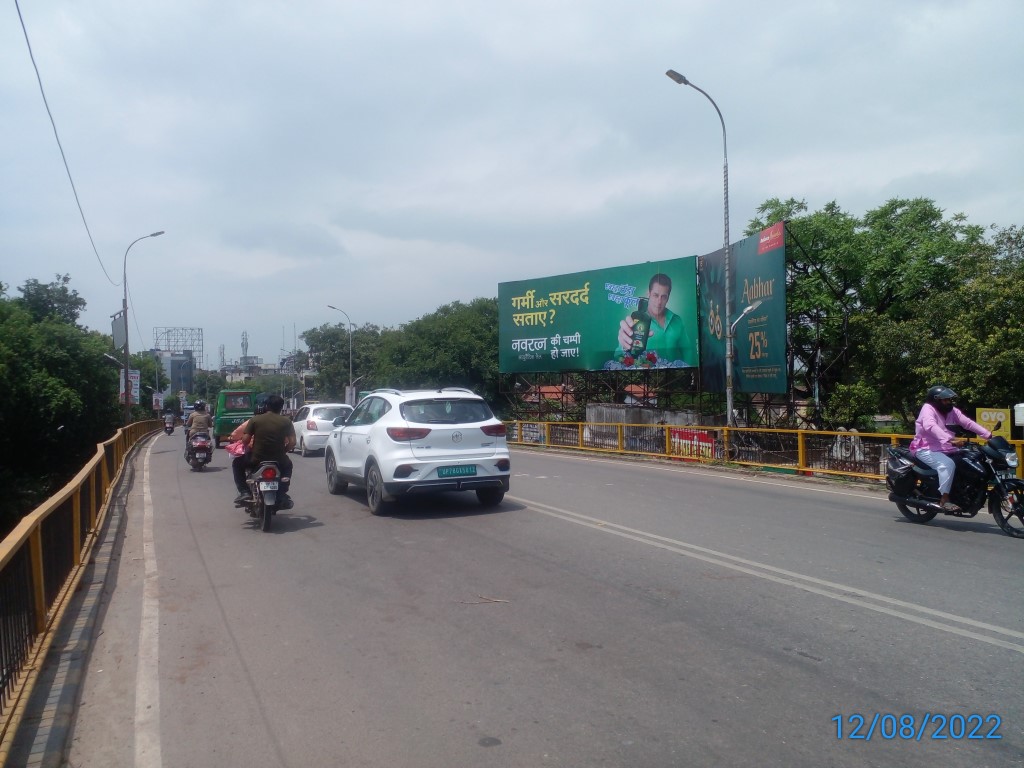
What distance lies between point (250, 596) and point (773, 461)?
12908 millimetres

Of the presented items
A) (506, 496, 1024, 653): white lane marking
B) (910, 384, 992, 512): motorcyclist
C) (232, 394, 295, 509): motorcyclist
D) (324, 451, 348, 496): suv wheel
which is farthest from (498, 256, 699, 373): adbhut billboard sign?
(232, 394, 295, 509): motorcyclist

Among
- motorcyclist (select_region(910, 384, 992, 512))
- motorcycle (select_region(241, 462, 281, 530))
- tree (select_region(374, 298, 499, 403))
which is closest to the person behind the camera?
motorcyclist (select_region(910, 384, 992, 512))

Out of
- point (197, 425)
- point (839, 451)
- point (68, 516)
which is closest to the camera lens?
point (68, 516)

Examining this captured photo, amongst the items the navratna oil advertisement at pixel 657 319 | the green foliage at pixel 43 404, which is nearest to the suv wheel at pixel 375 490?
the navratna oil advertisement at pixel 657 319

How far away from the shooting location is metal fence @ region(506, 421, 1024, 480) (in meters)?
14.5

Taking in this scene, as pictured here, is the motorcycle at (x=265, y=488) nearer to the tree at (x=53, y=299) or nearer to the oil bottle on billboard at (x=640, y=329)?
the oil bottle on billboard at (x=640, y=329)

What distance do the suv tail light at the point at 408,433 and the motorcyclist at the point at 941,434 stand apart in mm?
6130

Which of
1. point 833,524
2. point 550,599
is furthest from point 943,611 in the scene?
point 833,524

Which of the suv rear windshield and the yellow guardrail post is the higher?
the suv rear windshield

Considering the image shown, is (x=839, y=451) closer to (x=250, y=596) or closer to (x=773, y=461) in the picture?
(x=773, y=461)

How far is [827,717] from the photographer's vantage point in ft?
13.5

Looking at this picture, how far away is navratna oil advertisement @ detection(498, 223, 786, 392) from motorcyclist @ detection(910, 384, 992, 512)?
41.5 ft
